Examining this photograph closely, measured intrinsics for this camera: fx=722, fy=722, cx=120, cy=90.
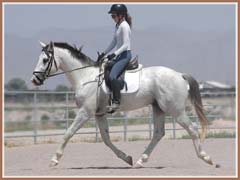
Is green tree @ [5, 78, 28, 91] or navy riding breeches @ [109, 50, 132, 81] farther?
green tree @ [5, 78, 28, 91]

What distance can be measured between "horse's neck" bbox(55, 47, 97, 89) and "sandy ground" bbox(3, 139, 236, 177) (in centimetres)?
136

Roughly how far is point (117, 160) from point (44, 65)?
2.29m

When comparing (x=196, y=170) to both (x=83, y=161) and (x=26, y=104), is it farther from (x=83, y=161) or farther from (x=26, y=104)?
(x=26, y=104)

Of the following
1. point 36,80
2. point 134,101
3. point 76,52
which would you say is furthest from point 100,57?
point 36,80

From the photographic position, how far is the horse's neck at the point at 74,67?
36.9ft

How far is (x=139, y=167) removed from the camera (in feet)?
36.1

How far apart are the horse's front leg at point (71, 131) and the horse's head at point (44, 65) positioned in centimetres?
84

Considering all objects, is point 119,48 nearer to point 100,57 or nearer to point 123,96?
point 100,57

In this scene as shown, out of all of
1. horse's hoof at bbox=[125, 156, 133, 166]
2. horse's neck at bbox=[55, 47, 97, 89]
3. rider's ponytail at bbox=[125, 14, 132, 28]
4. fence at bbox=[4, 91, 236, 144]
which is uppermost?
rider's ponytail at bbox=[125, 14, 132, 28]

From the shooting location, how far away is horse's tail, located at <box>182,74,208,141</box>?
11477mm

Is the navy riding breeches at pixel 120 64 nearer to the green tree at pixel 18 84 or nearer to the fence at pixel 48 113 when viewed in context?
the fence at pixel 48 113

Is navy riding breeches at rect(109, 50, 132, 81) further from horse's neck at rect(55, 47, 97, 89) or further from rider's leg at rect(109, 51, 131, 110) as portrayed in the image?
horse's neck at rect(55, 47, 97, 89)

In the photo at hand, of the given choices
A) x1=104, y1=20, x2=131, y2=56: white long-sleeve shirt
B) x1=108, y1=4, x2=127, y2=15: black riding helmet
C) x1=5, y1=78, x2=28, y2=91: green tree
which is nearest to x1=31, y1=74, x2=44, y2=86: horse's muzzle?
x1=104, y1=20, x2=131, y2=56: white long-sleeve shirt

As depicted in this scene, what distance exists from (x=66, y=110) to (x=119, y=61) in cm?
684
